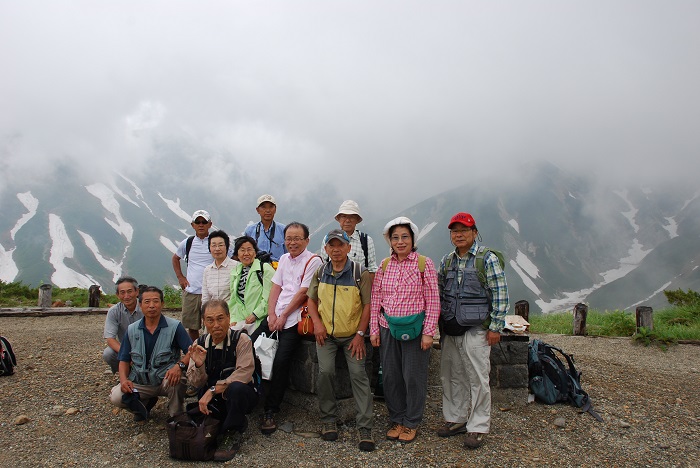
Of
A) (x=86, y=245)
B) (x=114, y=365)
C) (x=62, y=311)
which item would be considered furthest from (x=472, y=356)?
(x=86, y=245)

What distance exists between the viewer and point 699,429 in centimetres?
527

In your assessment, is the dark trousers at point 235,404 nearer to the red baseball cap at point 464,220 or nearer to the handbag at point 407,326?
the handbag at point 407,326

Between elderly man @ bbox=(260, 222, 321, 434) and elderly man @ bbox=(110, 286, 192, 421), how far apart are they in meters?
1.06

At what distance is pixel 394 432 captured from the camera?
4.80m

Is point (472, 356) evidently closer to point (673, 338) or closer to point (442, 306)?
point (442, 306)

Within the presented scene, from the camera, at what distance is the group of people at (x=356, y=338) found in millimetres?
4551

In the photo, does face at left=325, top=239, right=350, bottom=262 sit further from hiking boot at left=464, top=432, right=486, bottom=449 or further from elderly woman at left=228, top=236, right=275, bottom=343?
hiking boot at left=464, top=432, right=486, bottom=449

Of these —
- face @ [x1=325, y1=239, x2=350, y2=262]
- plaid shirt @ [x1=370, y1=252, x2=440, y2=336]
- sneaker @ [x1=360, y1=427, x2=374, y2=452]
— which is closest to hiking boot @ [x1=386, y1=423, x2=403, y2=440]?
sneaker @ [x1=360, y1=427, x2=374, y2=452]

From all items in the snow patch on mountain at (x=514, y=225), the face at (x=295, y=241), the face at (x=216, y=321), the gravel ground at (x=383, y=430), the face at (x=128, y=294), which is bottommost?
the gravel ground at (x=383, y=430)

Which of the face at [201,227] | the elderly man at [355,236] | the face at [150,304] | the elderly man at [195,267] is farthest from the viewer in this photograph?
the face at [201,227]

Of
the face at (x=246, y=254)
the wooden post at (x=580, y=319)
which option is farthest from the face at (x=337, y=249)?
the wooden post at (x=580, y=319)

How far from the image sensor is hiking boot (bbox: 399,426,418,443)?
472 centimetres

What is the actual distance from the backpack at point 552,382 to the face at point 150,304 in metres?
5.14

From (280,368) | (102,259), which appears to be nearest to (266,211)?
(280,368)
